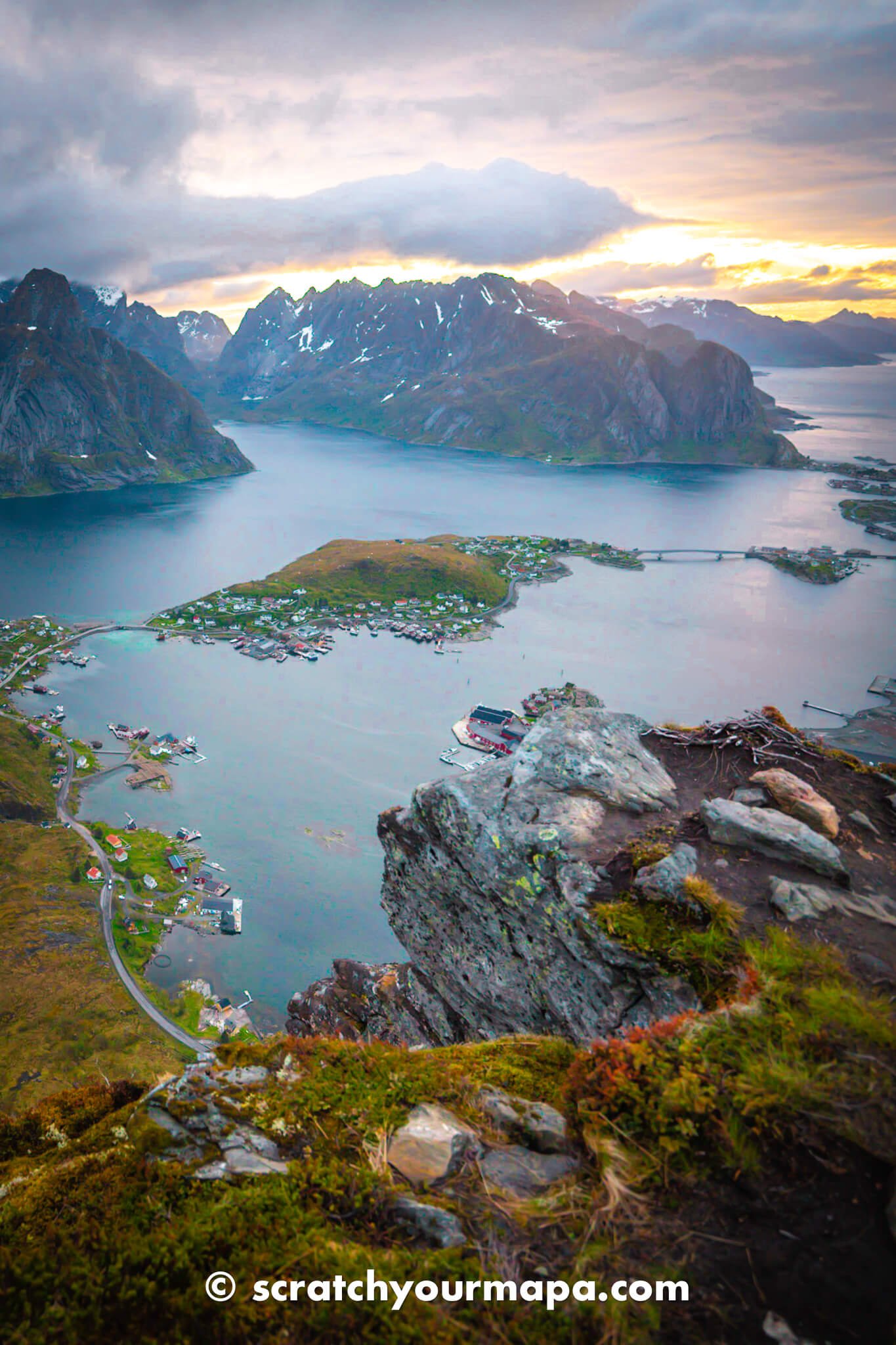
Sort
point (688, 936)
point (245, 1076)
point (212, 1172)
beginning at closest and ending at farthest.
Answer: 1. point (212, 1172)
2. point (245, 1076)
3. point (688, 936)

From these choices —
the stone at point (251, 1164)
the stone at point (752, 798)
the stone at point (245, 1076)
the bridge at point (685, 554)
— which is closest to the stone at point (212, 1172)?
the stone at point (251, 1164)

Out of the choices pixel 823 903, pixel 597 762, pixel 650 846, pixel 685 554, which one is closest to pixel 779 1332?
pixel 823 903

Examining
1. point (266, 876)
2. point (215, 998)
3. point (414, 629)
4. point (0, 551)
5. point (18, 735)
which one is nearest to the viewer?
point (215, 998)

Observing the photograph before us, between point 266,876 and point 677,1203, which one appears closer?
point 677,1203

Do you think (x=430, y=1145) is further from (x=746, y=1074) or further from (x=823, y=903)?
(x=823, y=903)

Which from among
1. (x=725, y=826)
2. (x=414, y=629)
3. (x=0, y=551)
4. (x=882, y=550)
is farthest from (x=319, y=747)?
(x=882, y=550)

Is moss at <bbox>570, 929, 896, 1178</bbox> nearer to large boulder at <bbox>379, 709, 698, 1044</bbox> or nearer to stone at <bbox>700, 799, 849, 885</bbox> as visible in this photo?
large boulder at <bbox>379, 709, 698, 1044</bbox>

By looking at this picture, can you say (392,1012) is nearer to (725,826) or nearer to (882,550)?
(725,826)

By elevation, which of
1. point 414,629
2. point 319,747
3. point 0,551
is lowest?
point 319,747
